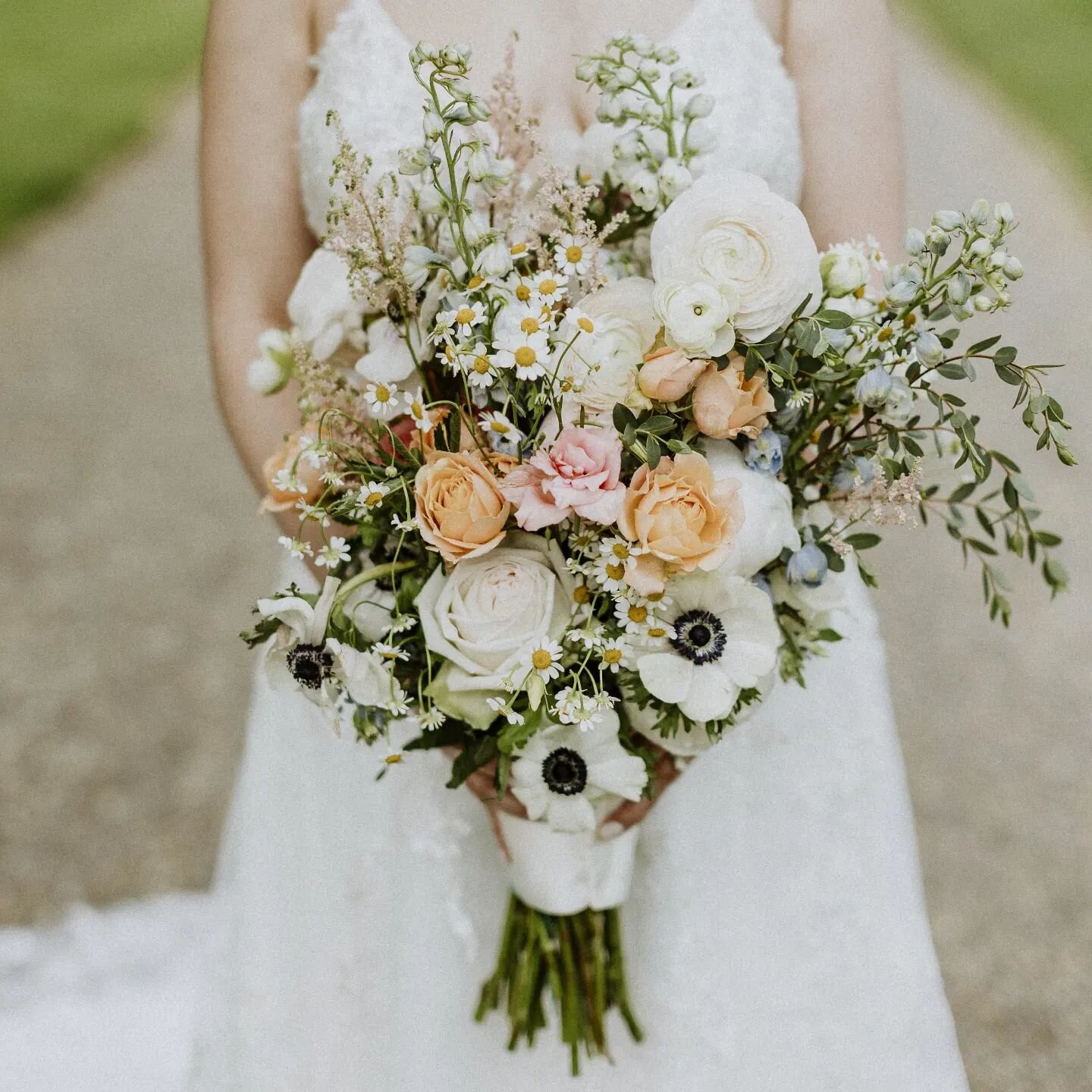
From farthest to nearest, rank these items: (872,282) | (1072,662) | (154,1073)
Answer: (1072,662) → (154,1073) → (872,282)

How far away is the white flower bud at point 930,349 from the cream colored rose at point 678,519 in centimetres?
24

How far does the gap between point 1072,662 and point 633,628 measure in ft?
11.2

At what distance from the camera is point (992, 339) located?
118 cm

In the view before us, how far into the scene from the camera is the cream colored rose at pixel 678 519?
1.10 metres

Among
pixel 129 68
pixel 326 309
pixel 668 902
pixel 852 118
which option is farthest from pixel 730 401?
pixel 129 68

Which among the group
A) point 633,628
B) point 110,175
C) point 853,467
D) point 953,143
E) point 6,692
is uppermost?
point 110,175

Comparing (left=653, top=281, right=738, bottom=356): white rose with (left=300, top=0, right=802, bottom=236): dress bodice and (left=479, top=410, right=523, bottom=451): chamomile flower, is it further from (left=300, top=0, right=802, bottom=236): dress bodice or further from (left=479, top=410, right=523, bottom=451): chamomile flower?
(left=300, top=0, right=802, bottom=236): dress bodice

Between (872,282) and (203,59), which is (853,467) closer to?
(872,282)

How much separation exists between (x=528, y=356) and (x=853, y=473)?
40cm

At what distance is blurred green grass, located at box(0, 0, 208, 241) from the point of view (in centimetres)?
780

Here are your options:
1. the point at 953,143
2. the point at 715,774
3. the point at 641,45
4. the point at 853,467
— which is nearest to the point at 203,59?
the point at 641,45

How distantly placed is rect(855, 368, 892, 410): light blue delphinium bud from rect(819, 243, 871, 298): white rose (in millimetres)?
108

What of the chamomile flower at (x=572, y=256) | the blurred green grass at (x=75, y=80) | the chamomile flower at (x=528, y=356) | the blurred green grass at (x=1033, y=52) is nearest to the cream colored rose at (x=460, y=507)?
the chamomile flower at (x=528, y=356)

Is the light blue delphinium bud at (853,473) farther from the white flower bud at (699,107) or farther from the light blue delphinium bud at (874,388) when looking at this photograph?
the white flower bud at (699,107)
